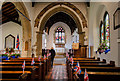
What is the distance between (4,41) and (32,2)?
5.87 meters

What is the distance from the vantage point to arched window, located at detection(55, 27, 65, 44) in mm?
19750

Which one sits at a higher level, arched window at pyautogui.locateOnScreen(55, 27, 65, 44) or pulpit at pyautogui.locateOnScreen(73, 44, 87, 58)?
arched window at pyautogui.locateOnScreen(55, 27, 65, 44)

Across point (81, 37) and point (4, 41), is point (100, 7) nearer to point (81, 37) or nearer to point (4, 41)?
point (81, 37)

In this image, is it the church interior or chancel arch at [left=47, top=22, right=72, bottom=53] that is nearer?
the church interior

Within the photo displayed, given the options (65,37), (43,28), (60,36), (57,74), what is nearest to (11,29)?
(43,28)

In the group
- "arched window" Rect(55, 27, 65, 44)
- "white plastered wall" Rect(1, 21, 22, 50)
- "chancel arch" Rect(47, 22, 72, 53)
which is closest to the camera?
"white plastered wall" Rect(1, 21, 22, 50)

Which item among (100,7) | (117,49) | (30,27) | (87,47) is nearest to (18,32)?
(30,27)

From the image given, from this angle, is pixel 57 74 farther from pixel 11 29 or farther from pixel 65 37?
pixel 65 37

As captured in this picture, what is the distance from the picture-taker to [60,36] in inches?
778

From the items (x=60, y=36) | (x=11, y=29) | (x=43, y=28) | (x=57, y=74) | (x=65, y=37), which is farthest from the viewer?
(x=60, y=36)

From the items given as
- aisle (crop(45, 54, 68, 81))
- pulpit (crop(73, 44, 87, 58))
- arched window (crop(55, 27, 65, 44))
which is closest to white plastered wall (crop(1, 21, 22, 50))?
pulpit (crop(73, 44, 87, 58))

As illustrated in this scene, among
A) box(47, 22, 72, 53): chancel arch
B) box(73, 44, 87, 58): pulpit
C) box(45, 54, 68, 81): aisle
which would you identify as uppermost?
box(47, 22, 72, 53): chancel arch

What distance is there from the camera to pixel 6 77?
8.61 feet

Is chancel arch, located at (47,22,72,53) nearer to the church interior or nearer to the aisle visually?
the church interior
